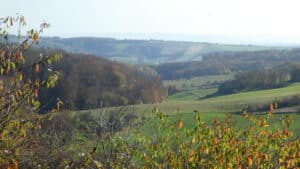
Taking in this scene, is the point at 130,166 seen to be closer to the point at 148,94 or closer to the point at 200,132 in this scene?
the point at 200,132

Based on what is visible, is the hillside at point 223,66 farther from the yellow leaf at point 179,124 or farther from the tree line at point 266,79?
the yellow leaf at point 179,124

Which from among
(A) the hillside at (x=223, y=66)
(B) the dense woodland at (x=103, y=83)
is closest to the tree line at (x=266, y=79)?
(B) the dense woodland at (x=103, y=83)

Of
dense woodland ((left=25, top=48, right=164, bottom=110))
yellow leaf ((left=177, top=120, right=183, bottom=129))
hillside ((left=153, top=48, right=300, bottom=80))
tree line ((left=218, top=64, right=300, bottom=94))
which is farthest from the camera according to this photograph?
hillside ((left=153, top=48, right=300, bottom=80))

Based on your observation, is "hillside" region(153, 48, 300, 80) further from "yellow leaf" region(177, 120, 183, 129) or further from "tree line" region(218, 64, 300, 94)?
"yellow leaf" region(177, 120, 183, 129)

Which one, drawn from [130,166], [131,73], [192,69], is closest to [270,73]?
[131,73]

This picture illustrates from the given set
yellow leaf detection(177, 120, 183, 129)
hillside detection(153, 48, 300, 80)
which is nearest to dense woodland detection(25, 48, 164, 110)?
yellow leaf detection(177, 120, 183, 129)

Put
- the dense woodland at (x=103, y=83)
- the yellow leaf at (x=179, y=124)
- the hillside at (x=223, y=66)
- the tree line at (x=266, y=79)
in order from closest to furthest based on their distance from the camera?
1. the yellow leaf at (x=179, y=124)
2. the dense woodland at (x=103, y=83)
3. the tree line at (x=266, y=79)
4. the hillside at (x=223, y=66)

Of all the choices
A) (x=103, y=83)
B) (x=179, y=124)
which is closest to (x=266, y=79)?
(x=103, y=83)

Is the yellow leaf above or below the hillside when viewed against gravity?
above

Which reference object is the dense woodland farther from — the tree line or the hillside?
the hillside

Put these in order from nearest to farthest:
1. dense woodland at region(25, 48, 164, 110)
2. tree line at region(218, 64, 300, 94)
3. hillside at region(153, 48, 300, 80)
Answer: dense woodland at region(25, 48, 164, 110) < tree line at region(218, 64, 300, 94) < hillside at region(153, 48, 300, 80)

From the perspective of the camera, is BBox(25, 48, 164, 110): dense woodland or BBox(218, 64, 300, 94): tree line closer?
BBox(25, 48, 164, 110): dense woodland

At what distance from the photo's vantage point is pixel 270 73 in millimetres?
95688

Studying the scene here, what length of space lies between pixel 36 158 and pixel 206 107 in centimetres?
5712
